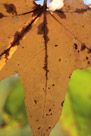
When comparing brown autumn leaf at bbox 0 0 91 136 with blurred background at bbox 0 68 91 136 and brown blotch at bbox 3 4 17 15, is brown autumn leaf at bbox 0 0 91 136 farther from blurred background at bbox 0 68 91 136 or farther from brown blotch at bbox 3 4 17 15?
blurred background at bbox 0 68 91 136

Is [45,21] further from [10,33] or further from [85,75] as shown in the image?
[85,75]

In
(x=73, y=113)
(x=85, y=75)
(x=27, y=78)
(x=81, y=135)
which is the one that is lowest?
(x=81, y=135)

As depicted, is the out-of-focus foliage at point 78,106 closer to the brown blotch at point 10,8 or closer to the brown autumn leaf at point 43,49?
the brown autumn leaf at point 43,49

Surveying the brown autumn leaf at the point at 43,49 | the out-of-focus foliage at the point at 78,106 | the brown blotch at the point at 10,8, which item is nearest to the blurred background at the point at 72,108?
the out-of-focus foliage at the point at 78,106

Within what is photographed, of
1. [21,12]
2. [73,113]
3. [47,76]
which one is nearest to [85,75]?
[73,113]

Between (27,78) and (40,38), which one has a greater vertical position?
(40,38)

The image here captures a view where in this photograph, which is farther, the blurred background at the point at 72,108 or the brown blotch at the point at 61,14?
the blurred background at the point at 72,108

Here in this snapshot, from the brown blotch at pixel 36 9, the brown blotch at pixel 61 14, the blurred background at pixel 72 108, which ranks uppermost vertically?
the brown blotch at pixel 36 9

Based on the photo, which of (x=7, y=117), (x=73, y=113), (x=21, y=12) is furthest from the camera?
(x=7, y=117)

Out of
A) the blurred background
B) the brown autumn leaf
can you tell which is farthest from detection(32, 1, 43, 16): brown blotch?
the blurred background
